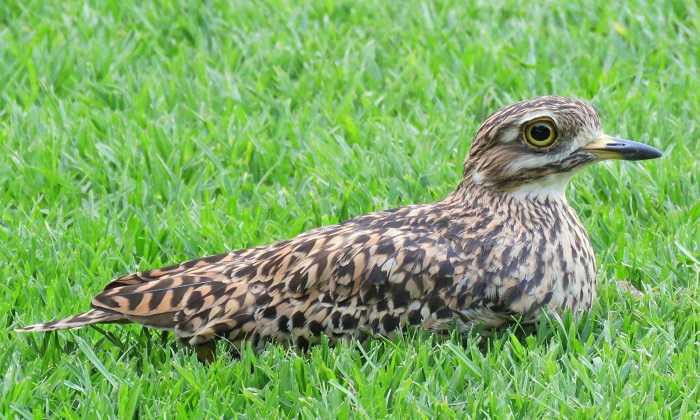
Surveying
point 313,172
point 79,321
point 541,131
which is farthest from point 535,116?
point 79,321

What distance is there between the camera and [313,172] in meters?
7.09

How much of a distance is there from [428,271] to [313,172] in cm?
193

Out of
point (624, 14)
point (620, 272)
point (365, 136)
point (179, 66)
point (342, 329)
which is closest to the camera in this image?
point (342, 329)

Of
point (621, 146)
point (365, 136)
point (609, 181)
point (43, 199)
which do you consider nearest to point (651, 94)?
point (609, 181)

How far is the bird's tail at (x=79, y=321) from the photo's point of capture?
5.27m

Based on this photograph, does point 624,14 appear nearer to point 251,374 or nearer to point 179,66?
point 179,66

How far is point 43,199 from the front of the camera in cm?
693

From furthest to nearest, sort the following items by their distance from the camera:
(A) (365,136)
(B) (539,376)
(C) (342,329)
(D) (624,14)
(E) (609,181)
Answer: (D) (624,14)
(A) (365,136)
(E) (609,181)
(C) (342,329)
(B) (539,376)

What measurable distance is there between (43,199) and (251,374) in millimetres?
2328

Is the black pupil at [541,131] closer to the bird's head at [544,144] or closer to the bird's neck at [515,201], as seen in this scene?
the bird's head at [544,144]

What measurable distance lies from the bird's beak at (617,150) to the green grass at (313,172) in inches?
25.3

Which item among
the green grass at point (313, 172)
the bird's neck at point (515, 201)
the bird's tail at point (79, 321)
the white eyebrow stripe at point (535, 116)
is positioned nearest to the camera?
the green grass at point (313, 172)

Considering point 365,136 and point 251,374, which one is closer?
point 251,374

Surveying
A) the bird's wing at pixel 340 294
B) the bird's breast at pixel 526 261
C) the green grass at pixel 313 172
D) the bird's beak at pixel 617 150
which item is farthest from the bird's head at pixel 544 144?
the green grass at pixel 313 172
